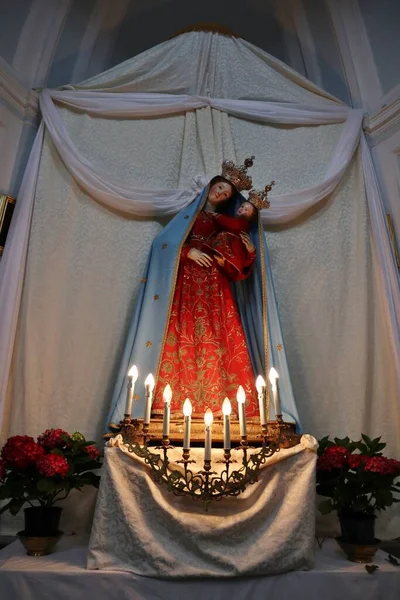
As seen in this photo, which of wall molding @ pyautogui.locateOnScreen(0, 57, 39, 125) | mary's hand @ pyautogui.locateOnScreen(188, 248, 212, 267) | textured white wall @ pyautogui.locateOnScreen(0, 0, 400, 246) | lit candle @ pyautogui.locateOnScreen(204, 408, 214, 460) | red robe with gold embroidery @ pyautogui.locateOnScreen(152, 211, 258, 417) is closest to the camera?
lit candle @ pyautogui.locateOnScreen(204, 408, 214, 460)

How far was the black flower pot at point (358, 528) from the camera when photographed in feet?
6.64

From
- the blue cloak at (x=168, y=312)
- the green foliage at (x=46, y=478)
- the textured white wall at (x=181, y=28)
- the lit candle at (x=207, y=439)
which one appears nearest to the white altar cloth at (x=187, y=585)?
the green foliage at (x=46, y=478)

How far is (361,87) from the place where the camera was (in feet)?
13.2

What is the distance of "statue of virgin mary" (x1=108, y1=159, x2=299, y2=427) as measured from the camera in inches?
101

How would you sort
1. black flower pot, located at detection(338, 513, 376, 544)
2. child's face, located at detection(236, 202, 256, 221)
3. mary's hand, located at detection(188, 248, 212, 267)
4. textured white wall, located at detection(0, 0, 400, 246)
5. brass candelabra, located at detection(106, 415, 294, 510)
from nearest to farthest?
brass candelabra, located at detection(106, 415, 294, 510), black flower pot, located at detection(338, 513, 376, 544), mary's hand, located at detection(188, 248, 212, 267), child's face, located at detection(236, 202, 256, 221), textured white wall, located at detection(0, 0, 400, 246)

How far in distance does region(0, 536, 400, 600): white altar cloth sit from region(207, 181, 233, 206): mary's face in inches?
83.3

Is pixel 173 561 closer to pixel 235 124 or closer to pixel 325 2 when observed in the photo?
pixel 235 124

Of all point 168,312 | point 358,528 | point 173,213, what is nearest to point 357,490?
point 358,528

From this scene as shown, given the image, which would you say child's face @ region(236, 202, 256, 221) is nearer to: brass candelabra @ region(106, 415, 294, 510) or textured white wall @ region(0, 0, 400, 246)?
textured white wall @ region(0, 0, 400, 246)

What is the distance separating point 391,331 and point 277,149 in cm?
170

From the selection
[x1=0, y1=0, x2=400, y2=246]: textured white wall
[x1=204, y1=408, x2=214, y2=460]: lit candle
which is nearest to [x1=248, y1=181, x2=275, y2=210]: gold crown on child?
[x1=0, y1=0, x2=400, y2=246]: textured white wall

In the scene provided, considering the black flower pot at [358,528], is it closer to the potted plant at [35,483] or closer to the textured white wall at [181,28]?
the potted plant at [35,483]

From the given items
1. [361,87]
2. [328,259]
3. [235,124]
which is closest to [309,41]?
[361,87]

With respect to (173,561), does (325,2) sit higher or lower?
higher
